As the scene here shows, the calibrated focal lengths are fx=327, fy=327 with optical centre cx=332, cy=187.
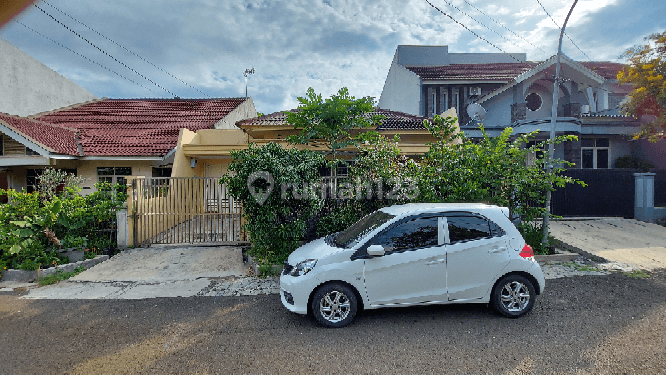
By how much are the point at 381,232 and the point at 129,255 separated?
→ 6.10 meters

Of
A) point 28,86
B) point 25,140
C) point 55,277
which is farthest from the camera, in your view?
point 28,86

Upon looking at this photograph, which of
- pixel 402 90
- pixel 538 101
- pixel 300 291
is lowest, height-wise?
pixel 300 291

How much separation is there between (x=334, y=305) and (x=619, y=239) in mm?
8427

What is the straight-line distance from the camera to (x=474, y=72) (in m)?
17.8

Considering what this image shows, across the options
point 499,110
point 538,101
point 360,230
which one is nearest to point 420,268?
point 360,230

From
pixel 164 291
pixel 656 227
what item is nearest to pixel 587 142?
pixel 656 227

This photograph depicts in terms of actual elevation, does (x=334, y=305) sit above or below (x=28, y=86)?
below

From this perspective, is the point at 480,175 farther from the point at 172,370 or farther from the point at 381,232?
the point at 172,370

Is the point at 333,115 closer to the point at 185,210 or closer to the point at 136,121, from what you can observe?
the point at 185,210

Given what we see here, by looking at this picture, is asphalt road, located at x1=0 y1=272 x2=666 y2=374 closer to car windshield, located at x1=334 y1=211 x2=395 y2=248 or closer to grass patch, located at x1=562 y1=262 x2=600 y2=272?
car windshield, located at x1=334 y1=211 x2=395 y2=248

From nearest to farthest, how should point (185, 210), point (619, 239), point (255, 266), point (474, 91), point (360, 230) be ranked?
point (360, 230)
point (255, 266)
point (185, 210)
point (619, 239)
point (474, 91)

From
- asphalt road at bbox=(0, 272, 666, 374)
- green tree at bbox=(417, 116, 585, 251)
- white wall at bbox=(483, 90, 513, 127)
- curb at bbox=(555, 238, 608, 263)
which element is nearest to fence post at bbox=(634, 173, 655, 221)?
curb at bbox=(555, 238, 608, 263)

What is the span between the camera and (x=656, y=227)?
9484 millimetres

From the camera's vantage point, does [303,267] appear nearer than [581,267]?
Yes
